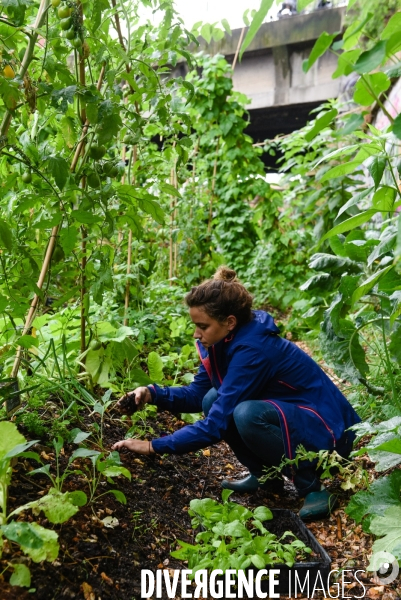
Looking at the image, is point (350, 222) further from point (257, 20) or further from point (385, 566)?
point (385, 566)

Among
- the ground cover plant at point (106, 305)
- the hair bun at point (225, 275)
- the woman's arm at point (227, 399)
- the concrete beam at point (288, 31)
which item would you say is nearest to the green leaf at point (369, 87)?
the ground cover plant at point (106, 305)

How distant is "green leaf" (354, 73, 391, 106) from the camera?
1042mm

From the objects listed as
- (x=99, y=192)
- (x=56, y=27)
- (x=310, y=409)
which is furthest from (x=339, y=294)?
(x=56, y=27)

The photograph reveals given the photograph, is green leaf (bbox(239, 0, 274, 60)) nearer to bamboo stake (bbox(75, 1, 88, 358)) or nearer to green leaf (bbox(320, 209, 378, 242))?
green leaf (bbox(320, 209, 378, 242))

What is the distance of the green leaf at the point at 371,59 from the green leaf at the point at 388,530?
3.56 ft

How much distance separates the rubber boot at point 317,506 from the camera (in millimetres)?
1996

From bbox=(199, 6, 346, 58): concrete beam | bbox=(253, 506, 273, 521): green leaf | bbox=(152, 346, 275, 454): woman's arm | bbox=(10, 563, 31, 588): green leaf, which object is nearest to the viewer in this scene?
bbox=(10, 563, 31, 588): green leaf

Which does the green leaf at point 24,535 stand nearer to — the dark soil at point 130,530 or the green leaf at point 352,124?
the dark soil at point 130,530

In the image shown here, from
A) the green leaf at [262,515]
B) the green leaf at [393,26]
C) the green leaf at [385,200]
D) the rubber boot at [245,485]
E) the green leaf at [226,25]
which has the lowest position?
the rubber boot at [245,485]

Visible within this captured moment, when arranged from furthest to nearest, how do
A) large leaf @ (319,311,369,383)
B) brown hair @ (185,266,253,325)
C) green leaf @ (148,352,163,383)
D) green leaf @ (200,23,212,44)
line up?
green leaf @ (200,23,212,44) → green leaf @ (148,352,163,383) → brown hair @ (185,266,253,325) → large leaf @ (319,311,369,383)

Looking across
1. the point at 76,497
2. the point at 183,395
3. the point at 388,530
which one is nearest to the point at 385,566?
the point at 388,530

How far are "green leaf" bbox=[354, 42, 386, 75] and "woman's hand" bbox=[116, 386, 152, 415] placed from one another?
5.43ft

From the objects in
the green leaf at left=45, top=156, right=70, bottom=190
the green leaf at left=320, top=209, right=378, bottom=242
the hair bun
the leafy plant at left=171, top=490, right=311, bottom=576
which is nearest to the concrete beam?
the hair bun

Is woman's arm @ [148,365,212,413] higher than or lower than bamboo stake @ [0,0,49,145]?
lower
